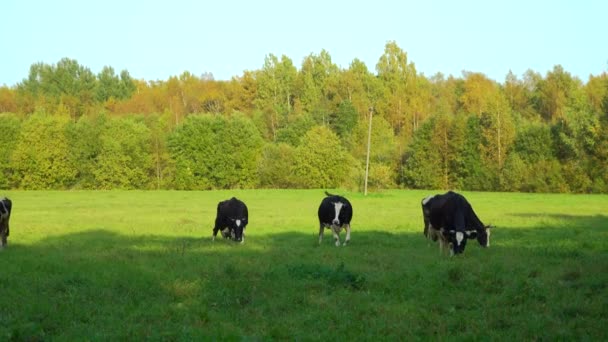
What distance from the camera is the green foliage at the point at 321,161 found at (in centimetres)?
8412

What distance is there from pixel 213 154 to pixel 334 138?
52.4ft

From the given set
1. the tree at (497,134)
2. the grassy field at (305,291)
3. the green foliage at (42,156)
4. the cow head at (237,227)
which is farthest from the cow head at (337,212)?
the green foliage at (42,156)

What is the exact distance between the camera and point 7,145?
8244 cm

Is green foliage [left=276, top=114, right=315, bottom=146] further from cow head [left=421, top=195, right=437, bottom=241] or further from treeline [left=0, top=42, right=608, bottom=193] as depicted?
cow head [left=421, top=195, right=437, bottom=241]

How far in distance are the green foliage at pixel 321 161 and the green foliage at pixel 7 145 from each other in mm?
35905

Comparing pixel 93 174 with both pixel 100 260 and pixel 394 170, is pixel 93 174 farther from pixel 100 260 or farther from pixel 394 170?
pixel 100 260

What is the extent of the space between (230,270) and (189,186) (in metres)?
72.0

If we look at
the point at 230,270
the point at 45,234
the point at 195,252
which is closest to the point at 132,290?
the point at 230,270

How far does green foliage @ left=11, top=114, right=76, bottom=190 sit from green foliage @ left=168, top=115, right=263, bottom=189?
13686mm

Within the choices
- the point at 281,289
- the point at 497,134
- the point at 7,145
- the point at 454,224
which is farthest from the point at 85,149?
the point at 281,289

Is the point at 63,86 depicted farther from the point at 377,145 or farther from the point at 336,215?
the point at 336,215

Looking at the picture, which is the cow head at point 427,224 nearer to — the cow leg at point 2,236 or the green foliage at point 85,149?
the cow leg at point 2,236

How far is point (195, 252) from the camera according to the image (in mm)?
18188

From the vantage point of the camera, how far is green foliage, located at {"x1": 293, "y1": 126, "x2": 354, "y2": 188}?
8412 centimetres
